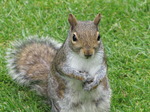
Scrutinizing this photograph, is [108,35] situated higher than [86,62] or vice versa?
[86,62]

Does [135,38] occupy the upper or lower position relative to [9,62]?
lower

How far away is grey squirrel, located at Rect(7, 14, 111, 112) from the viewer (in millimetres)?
2693

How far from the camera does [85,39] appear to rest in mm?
2656

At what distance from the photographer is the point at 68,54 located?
9.18ft

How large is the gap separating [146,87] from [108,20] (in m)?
1.10

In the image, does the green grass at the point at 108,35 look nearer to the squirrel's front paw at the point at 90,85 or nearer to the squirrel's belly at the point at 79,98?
the squirrel's belly at the point at 79,98

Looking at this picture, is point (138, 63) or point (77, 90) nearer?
point (77, 90)

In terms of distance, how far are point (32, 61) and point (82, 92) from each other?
0.63 meters

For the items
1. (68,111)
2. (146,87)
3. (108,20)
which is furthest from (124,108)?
(108,20)

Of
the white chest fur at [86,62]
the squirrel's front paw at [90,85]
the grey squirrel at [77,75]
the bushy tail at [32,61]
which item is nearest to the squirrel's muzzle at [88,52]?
the grey squirrel at [77,75]

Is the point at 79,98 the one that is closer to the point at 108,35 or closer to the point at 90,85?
the point at 90,85

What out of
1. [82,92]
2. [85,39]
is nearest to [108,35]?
[82,92]

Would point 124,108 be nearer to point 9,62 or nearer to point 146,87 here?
point 146,87

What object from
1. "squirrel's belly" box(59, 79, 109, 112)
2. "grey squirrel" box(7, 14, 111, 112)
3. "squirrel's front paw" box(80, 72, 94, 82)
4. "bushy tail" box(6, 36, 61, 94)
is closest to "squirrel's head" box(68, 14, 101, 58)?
"grey squirrel" box(7, 14, 111, 112)
